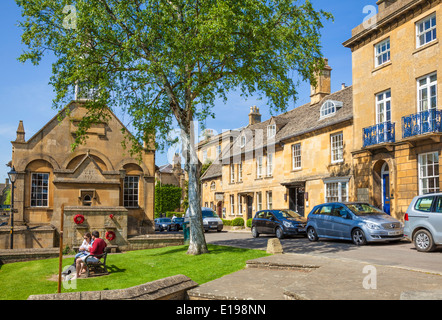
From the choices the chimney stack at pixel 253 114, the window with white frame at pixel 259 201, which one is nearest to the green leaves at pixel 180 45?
Result: the window with white frame at pixel 259 201

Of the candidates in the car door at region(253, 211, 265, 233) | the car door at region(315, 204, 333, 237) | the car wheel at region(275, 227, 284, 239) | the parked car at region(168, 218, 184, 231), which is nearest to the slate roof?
the car door at region(253, 211, 265, 233)

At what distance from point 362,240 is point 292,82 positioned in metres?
6.78

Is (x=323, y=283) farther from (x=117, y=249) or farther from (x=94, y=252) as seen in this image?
(x=117, y=249)

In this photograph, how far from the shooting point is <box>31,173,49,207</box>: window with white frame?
2620 cm

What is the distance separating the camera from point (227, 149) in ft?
145

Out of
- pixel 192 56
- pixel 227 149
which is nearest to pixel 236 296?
pixel 192 56

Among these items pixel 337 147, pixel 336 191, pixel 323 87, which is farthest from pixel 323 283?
pixel 323 87

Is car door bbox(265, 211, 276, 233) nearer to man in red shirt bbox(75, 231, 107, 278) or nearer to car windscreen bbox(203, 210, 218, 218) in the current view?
man in red shirt bbox(75, 231, 107, 278)

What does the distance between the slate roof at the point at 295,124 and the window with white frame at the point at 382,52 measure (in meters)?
3.50

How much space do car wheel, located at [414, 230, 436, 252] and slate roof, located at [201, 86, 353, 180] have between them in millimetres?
10473

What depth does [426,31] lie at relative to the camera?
19422 millimetres

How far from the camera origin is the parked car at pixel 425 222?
1312cm

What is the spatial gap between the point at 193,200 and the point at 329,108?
53.7 feet
